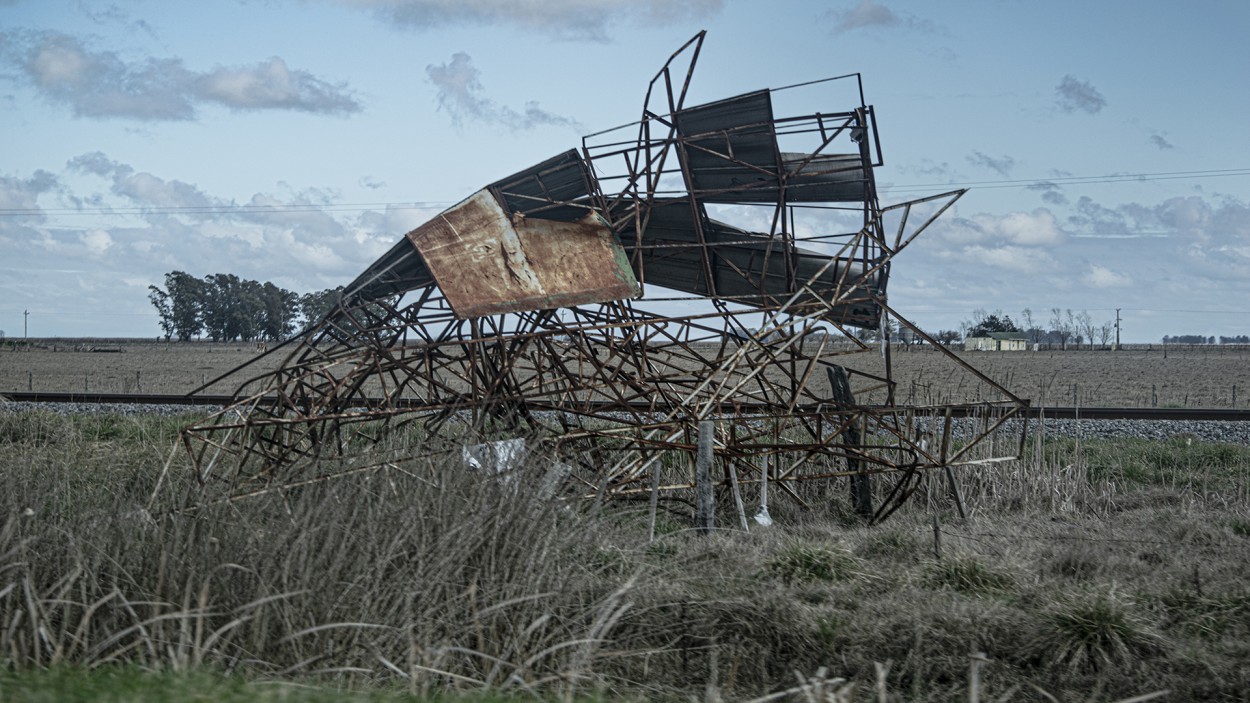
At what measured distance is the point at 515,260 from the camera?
11.6 metres

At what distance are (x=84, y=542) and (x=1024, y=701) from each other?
6096 mm

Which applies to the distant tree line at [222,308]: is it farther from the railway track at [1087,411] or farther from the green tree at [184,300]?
the railway track at [1087,411]

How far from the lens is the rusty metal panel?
37.0 ft

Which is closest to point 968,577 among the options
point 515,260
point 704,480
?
point 704,480

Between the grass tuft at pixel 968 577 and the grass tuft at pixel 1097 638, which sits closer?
the grass tuft at pixel 1097 638

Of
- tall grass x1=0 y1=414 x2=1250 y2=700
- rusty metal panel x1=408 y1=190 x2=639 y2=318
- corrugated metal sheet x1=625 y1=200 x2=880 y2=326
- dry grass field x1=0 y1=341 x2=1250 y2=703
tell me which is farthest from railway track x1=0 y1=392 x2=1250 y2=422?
tall grass x1=0 y1=414 x2=1250 y2=700

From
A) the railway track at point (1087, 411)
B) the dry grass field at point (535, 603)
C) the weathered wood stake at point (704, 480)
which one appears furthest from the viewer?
the railway track at point (1087, 411)

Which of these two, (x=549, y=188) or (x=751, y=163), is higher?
(x=751, y=163)

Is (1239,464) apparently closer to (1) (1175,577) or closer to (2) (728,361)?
(1) (1175,577)

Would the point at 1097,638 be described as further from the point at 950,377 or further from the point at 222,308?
the point at 222,308

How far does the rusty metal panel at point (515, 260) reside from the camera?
444 inches

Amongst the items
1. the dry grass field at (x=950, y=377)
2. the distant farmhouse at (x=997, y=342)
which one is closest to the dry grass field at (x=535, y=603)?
the dry grass field at (x=950, y=377)

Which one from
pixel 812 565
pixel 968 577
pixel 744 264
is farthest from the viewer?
pixel 744 264

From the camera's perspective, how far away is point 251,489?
9.30 m
